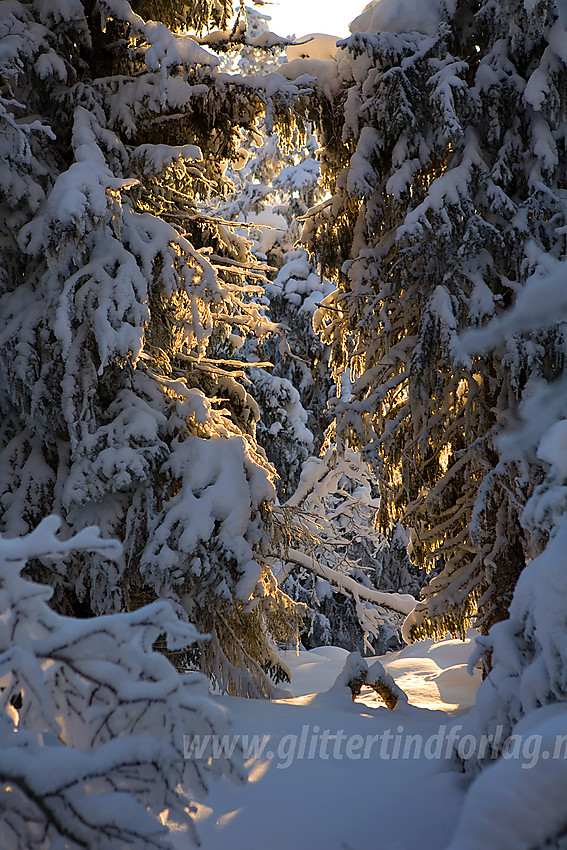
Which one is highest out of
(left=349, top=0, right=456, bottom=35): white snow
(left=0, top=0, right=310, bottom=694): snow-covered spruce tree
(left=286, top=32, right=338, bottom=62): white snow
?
(left=349, top=0, right=456, bottom=35): white snow

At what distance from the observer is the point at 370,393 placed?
23.1 ft

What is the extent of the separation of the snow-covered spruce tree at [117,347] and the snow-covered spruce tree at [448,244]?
1052mm

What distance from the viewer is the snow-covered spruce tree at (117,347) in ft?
17.7

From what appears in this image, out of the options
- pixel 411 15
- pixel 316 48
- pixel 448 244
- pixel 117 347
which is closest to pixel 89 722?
pixel 117 347

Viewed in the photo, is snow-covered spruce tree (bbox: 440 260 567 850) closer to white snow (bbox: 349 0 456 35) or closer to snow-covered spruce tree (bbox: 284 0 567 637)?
snow-covered spruce tree (bbox: 284 0 567 637)

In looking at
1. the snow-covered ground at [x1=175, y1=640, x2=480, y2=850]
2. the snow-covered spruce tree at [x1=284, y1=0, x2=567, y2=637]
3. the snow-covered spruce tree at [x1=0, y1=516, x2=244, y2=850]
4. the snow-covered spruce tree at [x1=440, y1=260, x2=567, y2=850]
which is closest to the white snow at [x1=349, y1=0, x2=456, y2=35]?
the snow-covered spruce tree at [x1=284, y1=0, x2=567, y2=637]

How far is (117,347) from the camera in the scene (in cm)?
540

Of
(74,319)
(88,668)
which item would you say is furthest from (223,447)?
(88,668)

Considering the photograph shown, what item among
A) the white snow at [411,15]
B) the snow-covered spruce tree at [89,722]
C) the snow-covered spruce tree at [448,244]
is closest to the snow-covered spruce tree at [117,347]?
the snow-covered spruce tree at [448,244]

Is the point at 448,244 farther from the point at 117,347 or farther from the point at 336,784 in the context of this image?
the point at 336,784

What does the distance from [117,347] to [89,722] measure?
12.1ft

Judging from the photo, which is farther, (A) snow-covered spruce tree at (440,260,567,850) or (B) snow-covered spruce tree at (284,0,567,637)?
(B) snow-covered spruce tree at (284,0,567,637)

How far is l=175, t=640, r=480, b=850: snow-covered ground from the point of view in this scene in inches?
109

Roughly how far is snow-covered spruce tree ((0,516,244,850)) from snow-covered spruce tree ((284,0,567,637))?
4.23 meters
